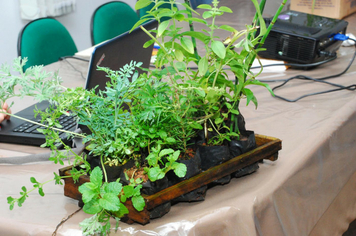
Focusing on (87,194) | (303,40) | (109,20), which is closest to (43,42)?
(109,20)

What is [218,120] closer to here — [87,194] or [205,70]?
[205,70]

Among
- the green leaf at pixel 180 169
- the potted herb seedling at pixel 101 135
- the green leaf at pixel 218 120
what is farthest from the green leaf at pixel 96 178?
the green leaf at pixel 218 120

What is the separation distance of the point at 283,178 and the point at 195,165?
0.20 meters

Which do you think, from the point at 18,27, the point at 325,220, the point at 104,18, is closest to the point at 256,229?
the point at 325,220

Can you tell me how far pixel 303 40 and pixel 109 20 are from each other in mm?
1216

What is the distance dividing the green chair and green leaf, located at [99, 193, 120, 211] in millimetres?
1389

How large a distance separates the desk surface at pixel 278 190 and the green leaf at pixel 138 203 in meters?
0.05

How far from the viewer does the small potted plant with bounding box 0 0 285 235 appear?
0.56 metres

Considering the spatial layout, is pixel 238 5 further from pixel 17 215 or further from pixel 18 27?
pixel 17 215

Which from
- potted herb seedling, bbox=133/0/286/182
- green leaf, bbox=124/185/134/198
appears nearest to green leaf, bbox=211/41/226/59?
potted herb seedling, bbox=133/0/286/182

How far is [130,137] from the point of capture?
23.5 inches

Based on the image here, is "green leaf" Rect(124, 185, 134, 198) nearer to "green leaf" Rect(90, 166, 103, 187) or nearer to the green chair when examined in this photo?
"green leaf" Rect(90, 166, 103, 187)

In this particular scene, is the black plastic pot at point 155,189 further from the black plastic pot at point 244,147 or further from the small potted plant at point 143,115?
the black plastic pot at point 244,147

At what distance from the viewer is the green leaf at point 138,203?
1.78ft
